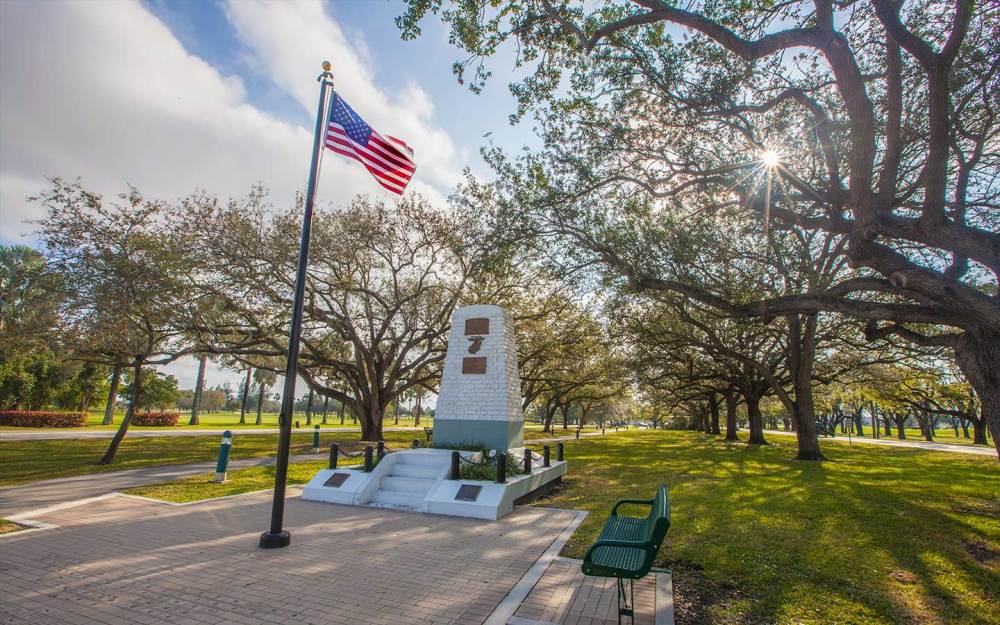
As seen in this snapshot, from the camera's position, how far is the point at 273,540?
6297 mm

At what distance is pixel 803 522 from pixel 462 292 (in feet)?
58.0

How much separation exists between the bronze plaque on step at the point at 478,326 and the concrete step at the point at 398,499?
4636mm

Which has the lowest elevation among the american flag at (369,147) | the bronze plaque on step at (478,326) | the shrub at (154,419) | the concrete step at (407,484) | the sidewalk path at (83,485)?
the shrub at (154,419)

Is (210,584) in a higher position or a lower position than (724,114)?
lower

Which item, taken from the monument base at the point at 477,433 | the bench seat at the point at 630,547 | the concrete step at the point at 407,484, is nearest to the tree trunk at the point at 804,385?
the monument base at the point at 477,433

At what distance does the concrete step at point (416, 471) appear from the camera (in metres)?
10.1

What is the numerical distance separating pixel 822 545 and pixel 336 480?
856 centimetres

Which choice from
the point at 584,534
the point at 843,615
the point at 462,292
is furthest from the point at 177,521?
the point at 462,292

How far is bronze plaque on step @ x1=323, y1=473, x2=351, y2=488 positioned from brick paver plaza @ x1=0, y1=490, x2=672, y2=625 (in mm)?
1493

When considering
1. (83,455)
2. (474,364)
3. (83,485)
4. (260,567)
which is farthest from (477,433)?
(83,455)

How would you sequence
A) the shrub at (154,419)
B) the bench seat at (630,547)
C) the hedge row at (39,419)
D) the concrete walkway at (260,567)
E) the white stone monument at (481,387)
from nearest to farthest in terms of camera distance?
the bench seat at (630,547), the concrete walkway at (260,567), the white stone monument at (481,387), the hedge row at (39,419), the shrub at (154,419)

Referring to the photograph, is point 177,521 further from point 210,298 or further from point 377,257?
point 377,257

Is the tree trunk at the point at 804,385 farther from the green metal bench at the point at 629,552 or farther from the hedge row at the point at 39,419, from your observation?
the hedge row at the point at 39,419

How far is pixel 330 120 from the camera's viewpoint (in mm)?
7953
